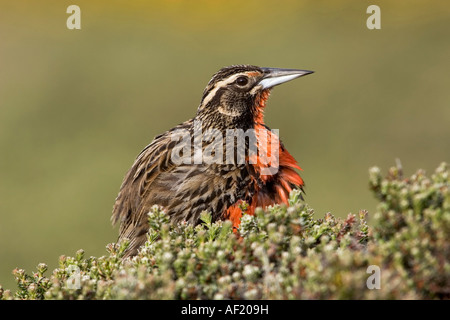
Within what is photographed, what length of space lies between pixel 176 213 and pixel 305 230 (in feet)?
5.47

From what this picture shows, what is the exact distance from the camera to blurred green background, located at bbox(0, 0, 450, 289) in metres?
18.1

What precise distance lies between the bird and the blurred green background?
9822 millimetres

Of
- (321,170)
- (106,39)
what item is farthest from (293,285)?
(106,39)

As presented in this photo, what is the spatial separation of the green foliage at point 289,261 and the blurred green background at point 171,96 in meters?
11.9

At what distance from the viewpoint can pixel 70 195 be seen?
1861 centimetres

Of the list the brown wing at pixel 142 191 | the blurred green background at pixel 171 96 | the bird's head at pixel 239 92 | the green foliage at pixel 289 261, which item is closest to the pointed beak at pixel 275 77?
the bird's head at pixel 239 92

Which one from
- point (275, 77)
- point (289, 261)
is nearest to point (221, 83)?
point (275, 77)

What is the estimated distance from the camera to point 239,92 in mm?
6512

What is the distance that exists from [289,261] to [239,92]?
312 centimetres

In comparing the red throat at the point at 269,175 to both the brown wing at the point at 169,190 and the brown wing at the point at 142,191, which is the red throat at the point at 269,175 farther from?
the brown wing at the point at 142,191

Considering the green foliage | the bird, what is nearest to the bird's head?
the bird

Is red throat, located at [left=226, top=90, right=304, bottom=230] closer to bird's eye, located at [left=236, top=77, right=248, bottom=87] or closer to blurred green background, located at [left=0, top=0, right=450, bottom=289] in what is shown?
bird's eye, located at [left=236, top=77, right=248, bottom=87]

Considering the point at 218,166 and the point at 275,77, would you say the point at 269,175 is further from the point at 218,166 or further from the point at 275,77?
the point at 275,77
